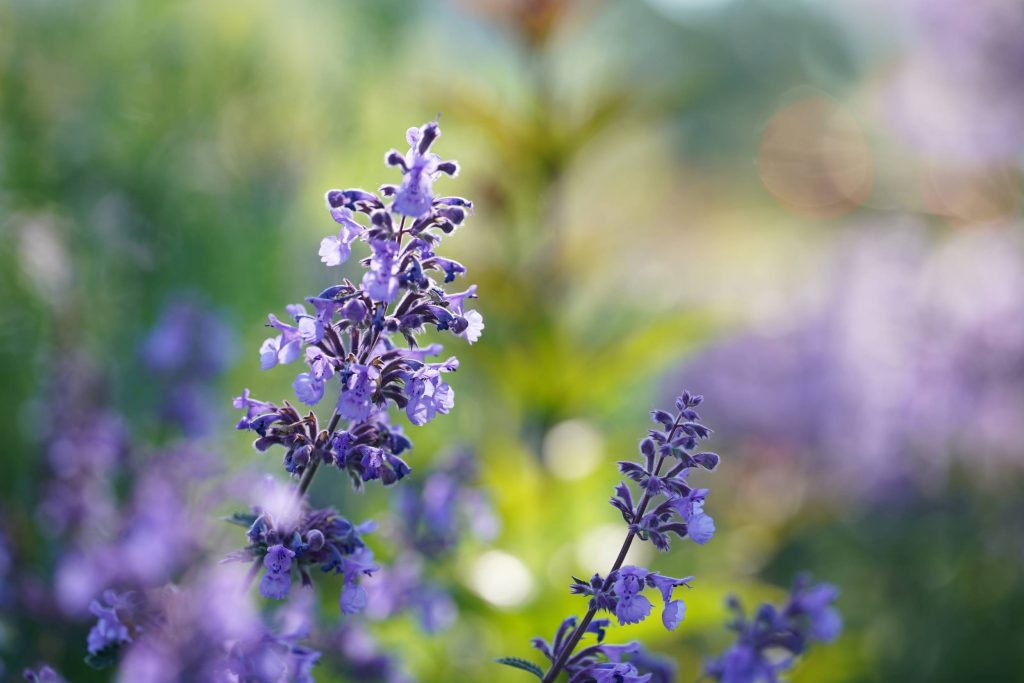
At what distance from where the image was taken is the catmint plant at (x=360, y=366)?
0.85m

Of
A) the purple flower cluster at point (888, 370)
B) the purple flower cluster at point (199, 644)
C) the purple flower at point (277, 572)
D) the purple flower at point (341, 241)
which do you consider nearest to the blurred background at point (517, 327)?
the purple flower cluster at point (888, 370)

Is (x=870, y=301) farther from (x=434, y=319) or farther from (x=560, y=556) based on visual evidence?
(x=434, y=319)

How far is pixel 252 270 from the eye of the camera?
3.28 m

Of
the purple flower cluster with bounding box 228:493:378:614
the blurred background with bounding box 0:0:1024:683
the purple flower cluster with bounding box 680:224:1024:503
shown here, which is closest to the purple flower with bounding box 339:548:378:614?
the purple flower cluster with bounding box 228:493:378:614

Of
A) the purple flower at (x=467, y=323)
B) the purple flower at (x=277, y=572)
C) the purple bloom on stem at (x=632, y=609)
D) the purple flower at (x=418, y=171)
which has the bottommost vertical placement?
the purple flower at (x=277, y=572)

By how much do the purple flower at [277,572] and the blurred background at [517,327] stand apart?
564mm

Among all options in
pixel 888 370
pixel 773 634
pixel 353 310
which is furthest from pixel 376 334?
pixel 888 370

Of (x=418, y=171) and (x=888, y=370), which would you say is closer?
(x=418, y=171)

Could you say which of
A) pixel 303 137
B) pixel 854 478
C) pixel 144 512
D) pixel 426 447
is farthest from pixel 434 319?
pixel 854 478

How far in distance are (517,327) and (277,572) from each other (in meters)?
1.80

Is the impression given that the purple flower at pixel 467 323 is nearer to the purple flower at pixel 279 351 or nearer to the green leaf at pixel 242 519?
the purple flower at pixel 279 351

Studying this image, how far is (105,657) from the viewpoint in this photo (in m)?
0.93

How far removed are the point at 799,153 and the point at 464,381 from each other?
45.9 ft

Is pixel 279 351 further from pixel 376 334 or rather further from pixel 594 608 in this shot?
pixel 594 608
